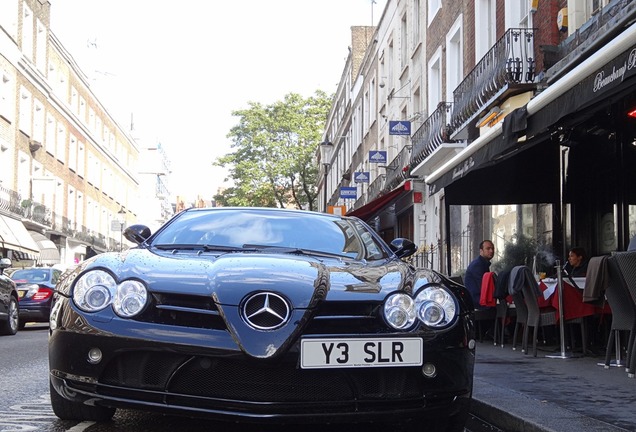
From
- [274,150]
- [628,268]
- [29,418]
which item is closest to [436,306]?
[29,418]

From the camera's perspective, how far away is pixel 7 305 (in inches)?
586

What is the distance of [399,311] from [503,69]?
11647 millimetres

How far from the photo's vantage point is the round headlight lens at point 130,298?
13.6 feet

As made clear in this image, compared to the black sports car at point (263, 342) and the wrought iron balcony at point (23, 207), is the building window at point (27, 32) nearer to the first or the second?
the wrought iron balcony at point (23, 207)

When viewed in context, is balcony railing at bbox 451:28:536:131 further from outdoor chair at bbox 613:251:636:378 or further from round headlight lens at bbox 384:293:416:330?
round headlight lens at bbox 384:293:416:330

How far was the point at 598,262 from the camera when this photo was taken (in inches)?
284

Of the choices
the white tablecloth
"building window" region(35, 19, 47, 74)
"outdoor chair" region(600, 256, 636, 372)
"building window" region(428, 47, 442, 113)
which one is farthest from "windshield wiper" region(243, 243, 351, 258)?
"building window" region(35, 19, 47, 74)

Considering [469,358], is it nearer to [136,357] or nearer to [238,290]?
[238,290]

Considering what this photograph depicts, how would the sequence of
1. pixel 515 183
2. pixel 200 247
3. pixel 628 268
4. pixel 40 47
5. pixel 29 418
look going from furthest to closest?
pixel 40 47 < pixel 515 183 < pixel 628 268 < pixel 200 247 < pixel 29 418

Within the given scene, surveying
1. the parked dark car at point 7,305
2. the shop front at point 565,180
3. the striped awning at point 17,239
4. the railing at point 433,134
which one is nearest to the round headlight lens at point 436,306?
the shop front at point 565,180

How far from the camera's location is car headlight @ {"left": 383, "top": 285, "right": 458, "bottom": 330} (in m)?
4.22

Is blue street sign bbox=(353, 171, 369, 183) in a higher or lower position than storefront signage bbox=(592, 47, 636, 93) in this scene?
higher

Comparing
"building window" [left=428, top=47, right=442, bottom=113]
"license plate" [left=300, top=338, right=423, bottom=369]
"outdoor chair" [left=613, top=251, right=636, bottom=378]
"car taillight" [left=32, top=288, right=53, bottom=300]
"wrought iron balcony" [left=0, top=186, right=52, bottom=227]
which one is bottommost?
"car taillight" [left=32, top=288, right=53, bottom=300]

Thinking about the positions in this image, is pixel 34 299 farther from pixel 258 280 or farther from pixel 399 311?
pixel 399 311
